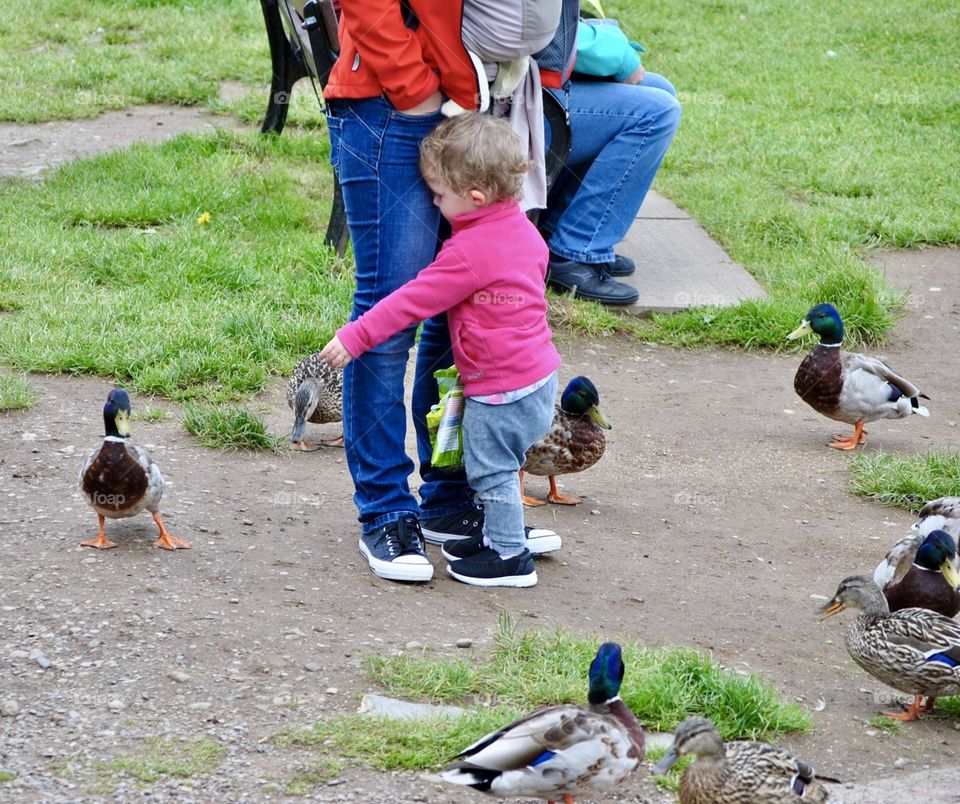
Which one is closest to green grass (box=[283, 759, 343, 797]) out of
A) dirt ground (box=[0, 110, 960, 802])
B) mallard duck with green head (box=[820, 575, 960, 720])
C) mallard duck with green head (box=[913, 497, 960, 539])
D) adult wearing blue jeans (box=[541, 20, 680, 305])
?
dirt ground (box=[0, 110, 960, 802])

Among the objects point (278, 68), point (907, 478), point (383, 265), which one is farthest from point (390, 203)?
point (278, 68)

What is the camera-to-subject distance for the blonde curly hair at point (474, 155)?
4.07 m

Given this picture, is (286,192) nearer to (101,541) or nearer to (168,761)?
(101,541)

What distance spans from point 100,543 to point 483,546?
133 cm

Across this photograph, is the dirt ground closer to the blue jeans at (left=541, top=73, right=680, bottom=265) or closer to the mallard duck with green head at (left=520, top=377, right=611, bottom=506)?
the mallard duck with green head at (left=520, top=377, right=611, bottom=506)

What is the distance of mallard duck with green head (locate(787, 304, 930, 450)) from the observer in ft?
21.1

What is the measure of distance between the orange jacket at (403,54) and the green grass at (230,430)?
6.59ft

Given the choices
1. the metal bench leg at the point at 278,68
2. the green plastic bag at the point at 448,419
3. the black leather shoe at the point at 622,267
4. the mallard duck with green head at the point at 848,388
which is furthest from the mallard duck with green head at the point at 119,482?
the metal bench leg at the point at 278,68

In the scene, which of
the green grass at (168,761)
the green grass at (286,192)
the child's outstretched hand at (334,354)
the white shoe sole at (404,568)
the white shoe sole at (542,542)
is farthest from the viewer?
the green grass at (286,192)

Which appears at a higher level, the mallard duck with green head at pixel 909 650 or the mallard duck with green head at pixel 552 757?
the mallard duck with green head at pixel 552 757

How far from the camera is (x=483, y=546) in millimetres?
4715

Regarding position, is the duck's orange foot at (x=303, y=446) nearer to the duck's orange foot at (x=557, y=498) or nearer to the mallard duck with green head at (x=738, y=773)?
the duck's orange foot at (x=557, y=498)

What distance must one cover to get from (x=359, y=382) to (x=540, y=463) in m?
1.29

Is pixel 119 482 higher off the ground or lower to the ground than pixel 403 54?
lower
